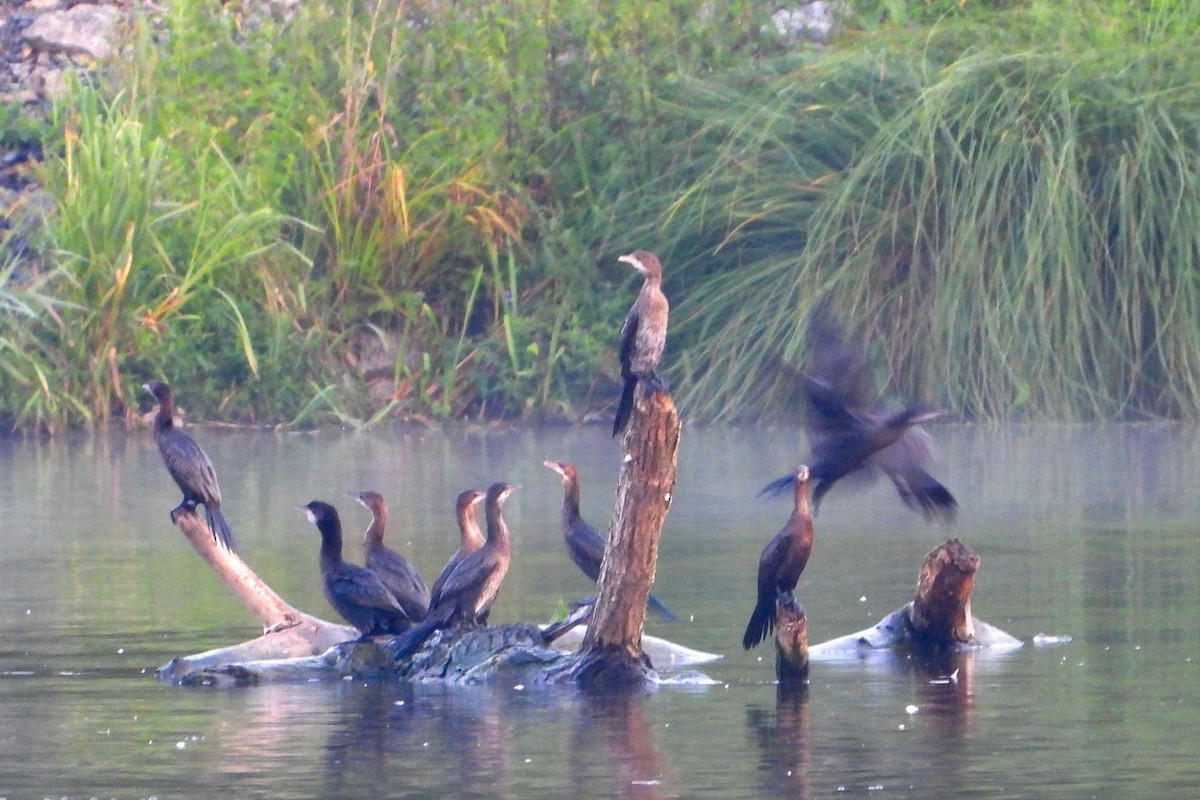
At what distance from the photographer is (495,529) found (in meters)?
8.70

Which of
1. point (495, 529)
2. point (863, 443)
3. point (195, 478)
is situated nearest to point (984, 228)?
point (863, 443)

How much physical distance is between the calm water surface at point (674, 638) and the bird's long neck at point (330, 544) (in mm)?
589

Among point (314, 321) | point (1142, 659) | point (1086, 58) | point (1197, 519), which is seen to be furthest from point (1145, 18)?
point (1142, 659)

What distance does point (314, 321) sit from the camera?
1909cm

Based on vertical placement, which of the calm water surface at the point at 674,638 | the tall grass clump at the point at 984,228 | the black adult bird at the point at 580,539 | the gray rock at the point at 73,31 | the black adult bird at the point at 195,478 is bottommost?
the calm water surface at the point at 674,638

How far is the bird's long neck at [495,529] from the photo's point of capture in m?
8.63

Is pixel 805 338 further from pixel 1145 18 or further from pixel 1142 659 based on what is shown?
pixel 1142 659

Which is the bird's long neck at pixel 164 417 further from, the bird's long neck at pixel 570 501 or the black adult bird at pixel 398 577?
the bird's long neck at pixel 570 501

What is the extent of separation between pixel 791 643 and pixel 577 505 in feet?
5.01

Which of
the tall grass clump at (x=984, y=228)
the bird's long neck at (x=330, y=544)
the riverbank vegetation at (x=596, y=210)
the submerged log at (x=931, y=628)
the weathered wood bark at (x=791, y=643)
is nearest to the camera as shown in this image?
the weathered wood bark at (x=791, y=643)

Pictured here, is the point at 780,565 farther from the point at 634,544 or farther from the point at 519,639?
the point at 519,639

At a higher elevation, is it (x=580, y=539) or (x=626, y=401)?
(x=626, y=401)

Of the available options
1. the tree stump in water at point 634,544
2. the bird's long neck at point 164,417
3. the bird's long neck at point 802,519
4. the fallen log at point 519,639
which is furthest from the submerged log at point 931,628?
the bird's long neck at point 164,417

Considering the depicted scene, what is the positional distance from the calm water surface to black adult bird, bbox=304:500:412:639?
1.38 ft
